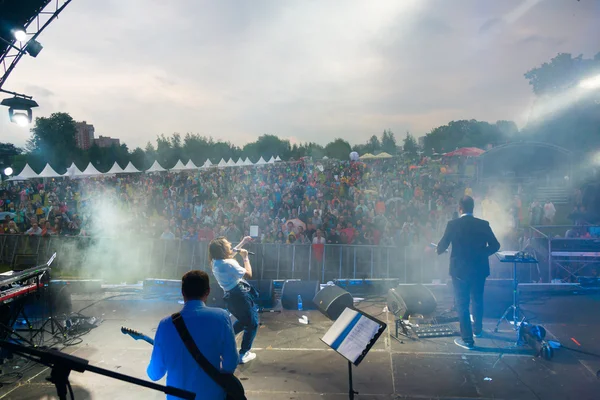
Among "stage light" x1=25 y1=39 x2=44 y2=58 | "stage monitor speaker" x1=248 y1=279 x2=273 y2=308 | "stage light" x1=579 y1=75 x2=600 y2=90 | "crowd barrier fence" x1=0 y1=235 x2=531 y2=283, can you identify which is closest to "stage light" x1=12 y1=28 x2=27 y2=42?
"stage light" x1=25 y1=39 x2=44 y2=58

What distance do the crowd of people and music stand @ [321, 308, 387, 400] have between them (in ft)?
16.1

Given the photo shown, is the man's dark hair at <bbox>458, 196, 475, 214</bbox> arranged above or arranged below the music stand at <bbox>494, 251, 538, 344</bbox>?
above

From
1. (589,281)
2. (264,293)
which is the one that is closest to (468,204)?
(264,293)

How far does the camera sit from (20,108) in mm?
8703

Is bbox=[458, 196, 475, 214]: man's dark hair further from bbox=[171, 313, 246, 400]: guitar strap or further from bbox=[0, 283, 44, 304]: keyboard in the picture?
bbox=[0, 283, 44, 304]: keyboard

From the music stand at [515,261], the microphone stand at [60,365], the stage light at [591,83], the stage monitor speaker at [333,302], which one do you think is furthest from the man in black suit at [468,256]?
the stage light at [591,83]

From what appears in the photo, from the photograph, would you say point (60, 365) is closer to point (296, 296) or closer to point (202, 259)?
point (296, 296)

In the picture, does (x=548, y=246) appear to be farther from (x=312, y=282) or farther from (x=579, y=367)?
(x=312, y=282)

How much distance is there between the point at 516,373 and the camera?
5.02 metres

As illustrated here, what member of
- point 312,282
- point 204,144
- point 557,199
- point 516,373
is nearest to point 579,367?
point 516,373

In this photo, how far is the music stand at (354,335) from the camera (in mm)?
3268

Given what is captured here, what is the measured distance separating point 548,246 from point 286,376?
22.3 feet

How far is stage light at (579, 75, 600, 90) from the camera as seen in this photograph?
82.6ft

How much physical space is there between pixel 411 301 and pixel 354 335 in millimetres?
3652
